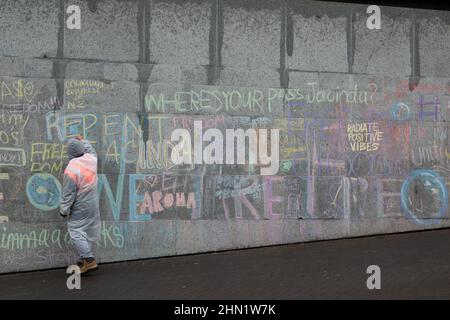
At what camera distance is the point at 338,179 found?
9000mm

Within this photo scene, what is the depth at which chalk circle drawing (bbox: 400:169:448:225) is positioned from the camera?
9.20 meters

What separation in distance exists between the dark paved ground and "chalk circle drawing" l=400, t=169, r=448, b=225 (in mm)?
337

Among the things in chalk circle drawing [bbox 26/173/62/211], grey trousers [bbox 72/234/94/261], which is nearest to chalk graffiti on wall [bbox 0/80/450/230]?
chalk circle drawing [bbox 26/173/62/211]

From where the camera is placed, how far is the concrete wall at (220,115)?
8.22m

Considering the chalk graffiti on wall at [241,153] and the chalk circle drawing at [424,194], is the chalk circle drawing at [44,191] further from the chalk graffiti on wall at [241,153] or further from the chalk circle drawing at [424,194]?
the chalk circle drawing at [424,194]

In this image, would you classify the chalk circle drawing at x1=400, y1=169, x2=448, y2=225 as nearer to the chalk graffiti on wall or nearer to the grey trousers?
the chalk graffiti on wall

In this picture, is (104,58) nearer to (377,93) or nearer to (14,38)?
(14,38)

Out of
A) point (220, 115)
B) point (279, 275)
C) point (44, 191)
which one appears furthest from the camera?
point (220, 115)

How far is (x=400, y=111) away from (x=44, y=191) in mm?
5224

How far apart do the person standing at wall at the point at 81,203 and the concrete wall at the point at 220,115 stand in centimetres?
58

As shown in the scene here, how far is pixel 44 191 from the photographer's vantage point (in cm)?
822

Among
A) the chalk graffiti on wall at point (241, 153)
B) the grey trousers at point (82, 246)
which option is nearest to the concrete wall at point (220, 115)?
the chalk graffiti on wall at point (241, 153)

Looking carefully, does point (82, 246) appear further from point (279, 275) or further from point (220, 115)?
point (220, 115)

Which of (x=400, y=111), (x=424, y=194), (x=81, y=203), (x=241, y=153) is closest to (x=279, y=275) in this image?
(x=241, y=153)
